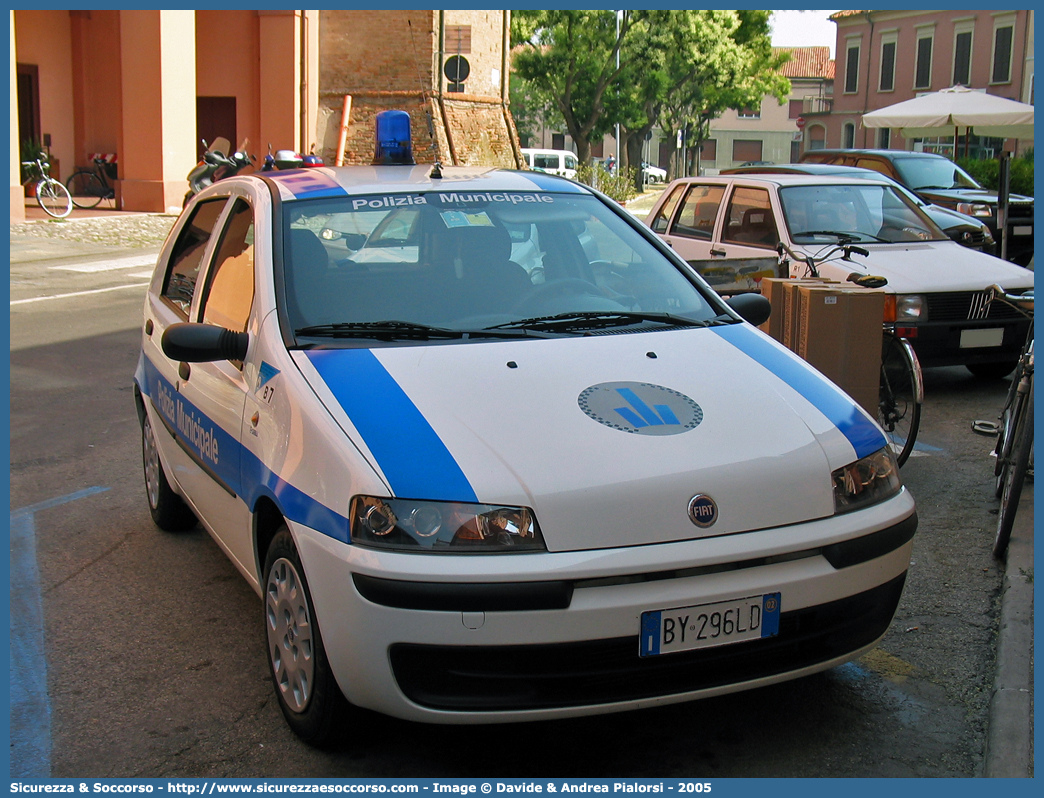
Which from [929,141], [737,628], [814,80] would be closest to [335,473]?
[737,628]

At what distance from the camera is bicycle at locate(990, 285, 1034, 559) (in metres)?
4.57

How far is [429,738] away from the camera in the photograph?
3.15 metres

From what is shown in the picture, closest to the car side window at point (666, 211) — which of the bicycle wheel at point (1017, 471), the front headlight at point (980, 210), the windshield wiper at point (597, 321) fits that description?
the bicycle wheel at point (1017, 471)

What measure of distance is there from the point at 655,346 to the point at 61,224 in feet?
59.7

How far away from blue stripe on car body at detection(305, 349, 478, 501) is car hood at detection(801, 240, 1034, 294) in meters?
4.98

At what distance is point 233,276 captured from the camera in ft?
13.0

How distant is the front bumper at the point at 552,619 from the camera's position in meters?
2.65

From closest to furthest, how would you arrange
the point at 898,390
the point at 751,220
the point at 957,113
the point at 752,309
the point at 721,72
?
1. the point at 752,309
2. the point at 898,390
3. the point at 751,220
4. the point at 957,113
5. the point at 721,72

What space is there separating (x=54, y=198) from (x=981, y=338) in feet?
59.2

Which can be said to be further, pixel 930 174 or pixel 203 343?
pixel 930 174

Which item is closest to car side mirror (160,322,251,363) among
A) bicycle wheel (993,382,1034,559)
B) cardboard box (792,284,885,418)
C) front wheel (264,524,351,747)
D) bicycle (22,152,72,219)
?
front wheel (264,524,351,747)

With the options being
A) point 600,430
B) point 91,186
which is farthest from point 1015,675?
point 91,186

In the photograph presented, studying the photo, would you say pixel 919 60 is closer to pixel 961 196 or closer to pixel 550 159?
pixel 550 159

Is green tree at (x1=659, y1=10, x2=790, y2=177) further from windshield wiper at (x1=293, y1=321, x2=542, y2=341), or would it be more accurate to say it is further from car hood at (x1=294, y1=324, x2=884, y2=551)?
car hood at (x1=294, y1=324, x2=884, y2=551)
